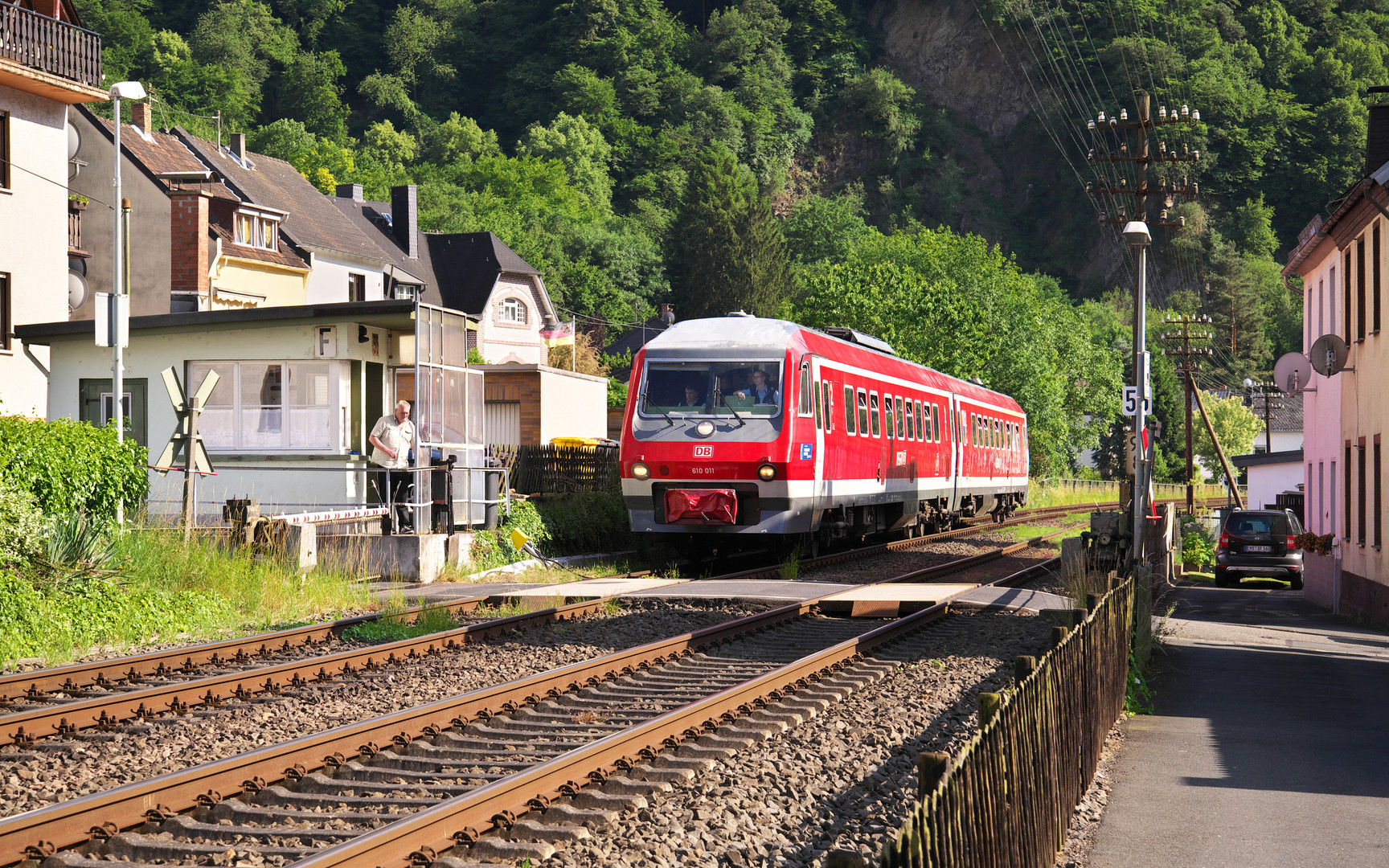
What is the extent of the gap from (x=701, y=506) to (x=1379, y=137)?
12.5m

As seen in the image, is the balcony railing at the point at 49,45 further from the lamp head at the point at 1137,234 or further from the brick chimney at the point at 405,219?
the brick chimney at the point at 405,219

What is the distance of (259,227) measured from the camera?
48.8 meters

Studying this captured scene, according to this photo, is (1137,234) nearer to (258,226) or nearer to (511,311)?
(258,226)

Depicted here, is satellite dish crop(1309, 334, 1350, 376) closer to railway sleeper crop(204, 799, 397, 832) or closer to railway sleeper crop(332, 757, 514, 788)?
railway sleeper crop(332, 757, 514, 788)

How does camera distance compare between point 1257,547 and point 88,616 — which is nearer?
point 88,616

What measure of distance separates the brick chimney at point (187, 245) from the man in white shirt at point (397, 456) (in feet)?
86.0

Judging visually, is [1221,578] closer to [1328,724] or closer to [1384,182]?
[1384,182]

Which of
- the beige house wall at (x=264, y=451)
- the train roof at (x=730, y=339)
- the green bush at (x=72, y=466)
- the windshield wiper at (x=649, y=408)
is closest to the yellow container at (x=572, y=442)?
the beige house wall at (x=264, y=451)

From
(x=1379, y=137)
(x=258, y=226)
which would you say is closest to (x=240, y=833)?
(x=1379, y=137)

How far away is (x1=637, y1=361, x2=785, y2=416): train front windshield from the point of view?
18.9m

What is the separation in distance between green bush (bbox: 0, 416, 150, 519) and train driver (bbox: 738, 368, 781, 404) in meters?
7.72

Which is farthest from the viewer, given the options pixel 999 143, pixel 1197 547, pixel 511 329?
pixel 999 143

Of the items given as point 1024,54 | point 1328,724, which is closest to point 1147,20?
point 1024,54

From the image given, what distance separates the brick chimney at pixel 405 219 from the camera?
6700cm
